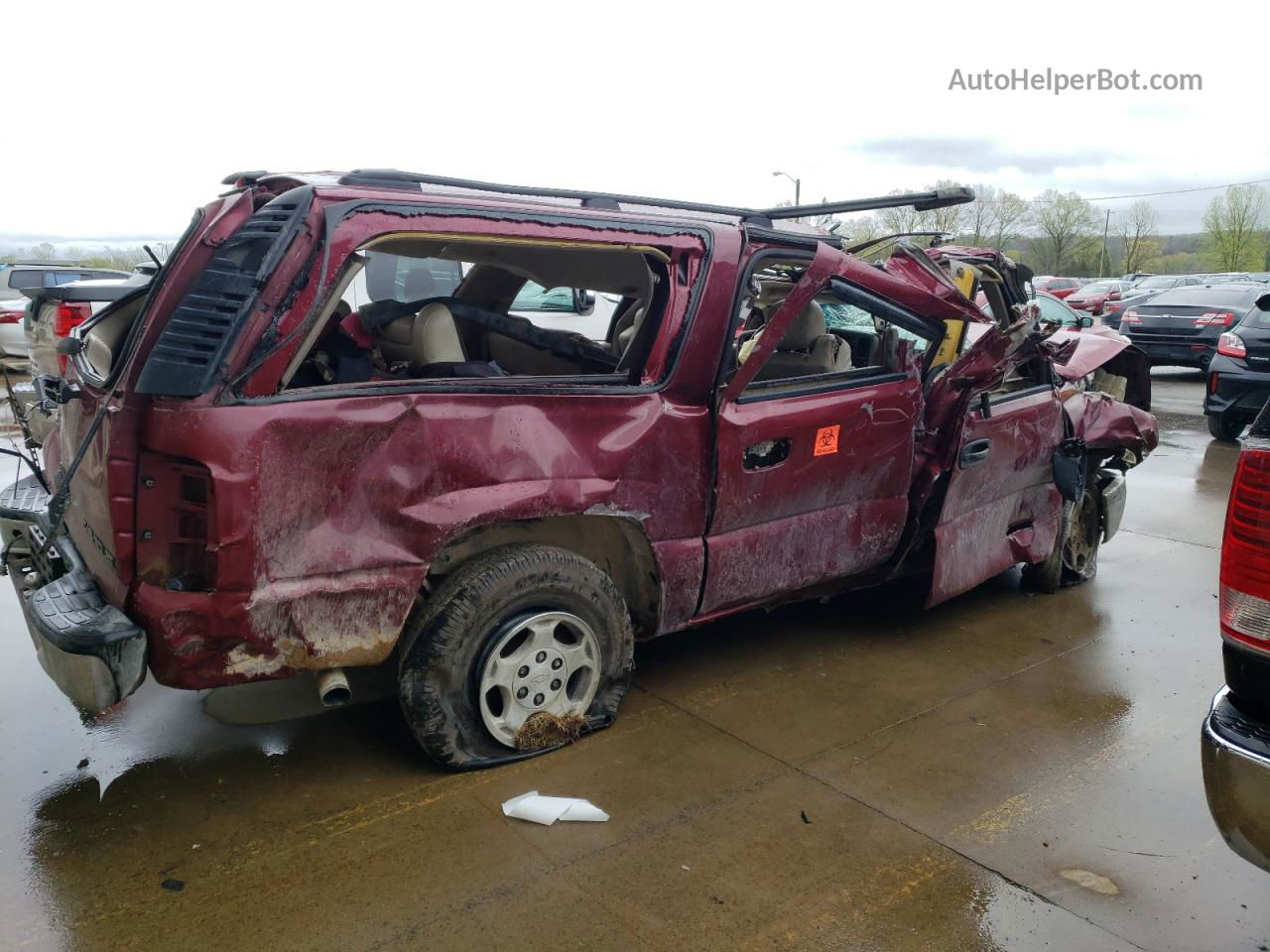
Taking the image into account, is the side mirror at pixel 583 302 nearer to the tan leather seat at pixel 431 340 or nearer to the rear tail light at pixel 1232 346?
the tan leather seat at pixel 431 340

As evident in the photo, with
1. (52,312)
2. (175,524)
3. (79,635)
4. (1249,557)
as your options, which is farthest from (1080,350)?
(52,312)

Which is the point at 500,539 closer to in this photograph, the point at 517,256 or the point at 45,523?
the point at 517,256

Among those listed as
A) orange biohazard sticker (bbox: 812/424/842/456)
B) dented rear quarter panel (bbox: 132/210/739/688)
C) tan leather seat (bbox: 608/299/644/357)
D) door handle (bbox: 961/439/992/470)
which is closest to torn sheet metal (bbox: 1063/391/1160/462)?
door handle (bbox: 961/439/992/470)

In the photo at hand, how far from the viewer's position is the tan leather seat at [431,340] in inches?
146

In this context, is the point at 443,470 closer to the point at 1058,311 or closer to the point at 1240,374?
the point at 1240,374

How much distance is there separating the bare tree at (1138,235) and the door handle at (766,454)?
286 ft

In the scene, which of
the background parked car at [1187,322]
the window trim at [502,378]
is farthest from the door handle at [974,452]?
the background parked car at [1187,322]

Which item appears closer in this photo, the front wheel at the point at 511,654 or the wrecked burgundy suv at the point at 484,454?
the wrecked burgundy suv at the point at 484,454

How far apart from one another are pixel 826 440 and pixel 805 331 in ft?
2.09

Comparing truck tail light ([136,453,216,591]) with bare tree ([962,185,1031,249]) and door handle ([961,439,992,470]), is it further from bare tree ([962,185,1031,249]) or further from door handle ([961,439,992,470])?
bare tree ([962,185,1031,249])

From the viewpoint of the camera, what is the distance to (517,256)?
4.23 metres

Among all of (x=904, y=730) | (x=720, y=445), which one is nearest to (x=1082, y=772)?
(x=904, y=730)

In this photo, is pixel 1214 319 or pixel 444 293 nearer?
pixel 444 293

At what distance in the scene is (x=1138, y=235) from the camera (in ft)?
274
